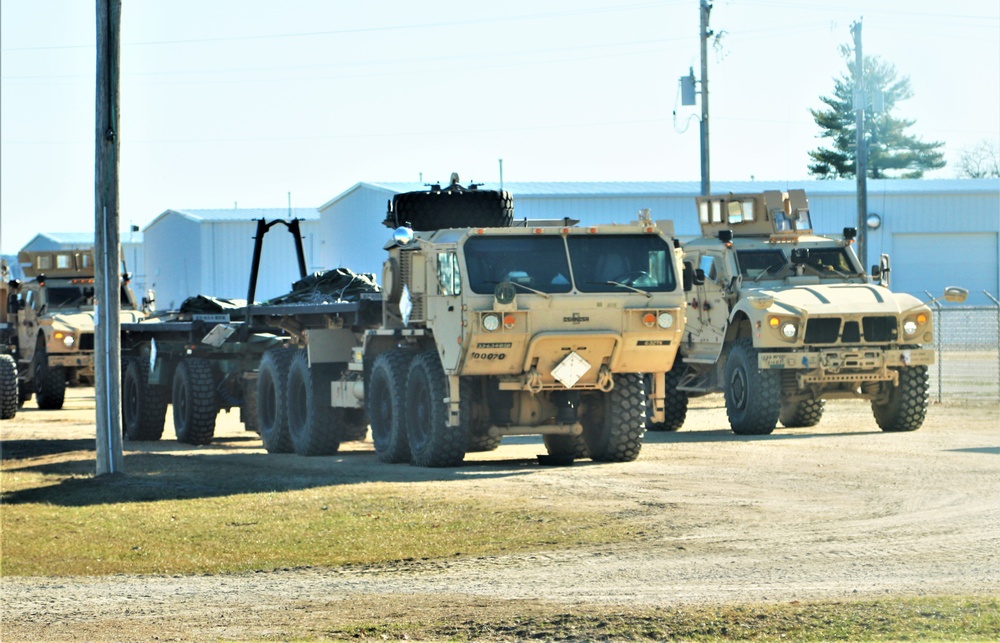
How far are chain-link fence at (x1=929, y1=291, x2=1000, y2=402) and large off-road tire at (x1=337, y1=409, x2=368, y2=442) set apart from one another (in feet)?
29.5

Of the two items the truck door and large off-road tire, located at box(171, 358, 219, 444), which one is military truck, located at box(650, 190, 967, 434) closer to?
the truck door

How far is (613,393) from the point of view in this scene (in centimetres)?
1686

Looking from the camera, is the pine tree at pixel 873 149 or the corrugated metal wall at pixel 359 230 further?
the pine tree at pixel 873 149

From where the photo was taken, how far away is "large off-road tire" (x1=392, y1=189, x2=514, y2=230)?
18.2 m

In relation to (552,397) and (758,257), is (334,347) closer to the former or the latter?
(552,397)

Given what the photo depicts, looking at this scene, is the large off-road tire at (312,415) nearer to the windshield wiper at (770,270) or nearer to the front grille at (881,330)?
the windshield wiper at (770,270)

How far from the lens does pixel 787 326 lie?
67.2 feet

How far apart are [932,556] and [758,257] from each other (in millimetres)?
11511

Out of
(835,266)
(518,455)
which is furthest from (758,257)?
(518,455)

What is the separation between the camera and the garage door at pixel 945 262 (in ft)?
195

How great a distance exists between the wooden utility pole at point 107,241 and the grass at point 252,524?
1.70 feet

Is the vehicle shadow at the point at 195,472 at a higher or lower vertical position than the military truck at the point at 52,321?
lower

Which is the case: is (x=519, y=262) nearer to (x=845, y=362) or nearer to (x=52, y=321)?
(x=845, y=362)

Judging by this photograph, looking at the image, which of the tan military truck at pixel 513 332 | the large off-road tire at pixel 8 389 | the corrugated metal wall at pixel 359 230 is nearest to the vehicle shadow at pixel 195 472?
the tan military truck at pixel 513 332
